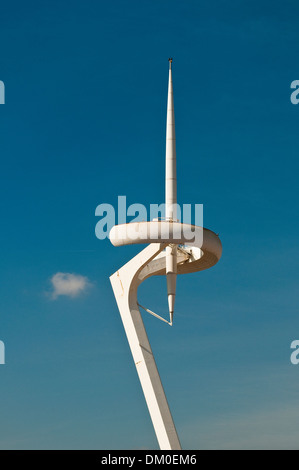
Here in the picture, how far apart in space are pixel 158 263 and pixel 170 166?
30.1 feet

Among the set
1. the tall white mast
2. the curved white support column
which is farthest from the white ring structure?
the curved white support column

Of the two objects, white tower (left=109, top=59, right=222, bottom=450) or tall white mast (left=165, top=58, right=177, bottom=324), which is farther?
tall white mast (left=165, top=58, right=177, bottom=324)

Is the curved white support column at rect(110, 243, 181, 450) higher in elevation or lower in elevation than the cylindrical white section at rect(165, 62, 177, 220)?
lower

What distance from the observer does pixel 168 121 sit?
288 feet

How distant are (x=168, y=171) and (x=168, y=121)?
496 cm

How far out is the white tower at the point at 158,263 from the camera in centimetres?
7925

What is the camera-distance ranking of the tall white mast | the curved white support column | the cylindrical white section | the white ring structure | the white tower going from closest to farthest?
the white ring structure < the white tower < the curved white support column < the cylindrical white section < the tall white mast

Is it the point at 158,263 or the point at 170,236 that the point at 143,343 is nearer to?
the point at 158,263

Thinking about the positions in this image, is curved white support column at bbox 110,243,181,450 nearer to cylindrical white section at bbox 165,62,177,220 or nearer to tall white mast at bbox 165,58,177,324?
tall white mast at bbox 165,58,177,324

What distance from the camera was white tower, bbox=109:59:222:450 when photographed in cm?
7925

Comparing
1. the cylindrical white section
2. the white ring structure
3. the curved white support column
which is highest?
the cylindrical white section

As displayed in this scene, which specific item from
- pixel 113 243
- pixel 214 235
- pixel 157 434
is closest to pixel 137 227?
pixel 113 243
